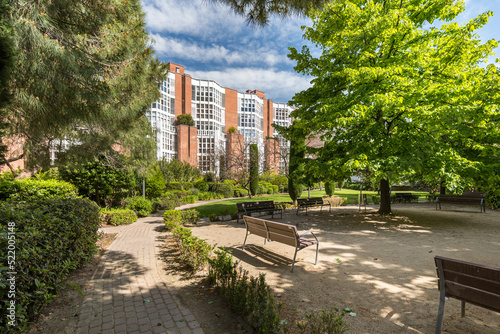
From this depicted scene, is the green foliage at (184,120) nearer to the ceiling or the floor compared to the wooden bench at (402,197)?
nearer to the ceiling

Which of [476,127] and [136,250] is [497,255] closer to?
[476,127]

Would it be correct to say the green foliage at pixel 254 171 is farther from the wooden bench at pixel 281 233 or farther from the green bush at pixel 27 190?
the wooden bench at pixel 281 233

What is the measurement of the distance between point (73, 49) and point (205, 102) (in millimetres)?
38484

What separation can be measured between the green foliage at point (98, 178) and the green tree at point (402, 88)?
938 cm

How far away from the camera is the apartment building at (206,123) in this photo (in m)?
35.9

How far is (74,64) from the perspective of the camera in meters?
5.02

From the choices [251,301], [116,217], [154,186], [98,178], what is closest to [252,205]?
[116,217]

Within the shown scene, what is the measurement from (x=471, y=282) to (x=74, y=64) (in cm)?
747

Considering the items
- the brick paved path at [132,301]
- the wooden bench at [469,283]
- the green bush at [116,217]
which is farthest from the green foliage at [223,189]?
the wooden bench at [469,283]

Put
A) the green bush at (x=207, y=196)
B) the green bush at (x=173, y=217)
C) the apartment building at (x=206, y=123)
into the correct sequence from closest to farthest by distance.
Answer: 1. the green bush at (x=173, y=217)
2. the green bush at (x=207, y=196)
3. the apartment building at (x=206, y=123)

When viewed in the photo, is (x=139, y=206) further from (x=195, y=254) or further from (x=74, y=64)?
(x=195, y=254)

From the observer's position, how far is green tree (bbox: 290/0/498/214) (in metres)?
7.99

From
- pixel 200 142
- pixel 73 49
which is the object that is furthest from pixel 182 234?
pixel 200 142

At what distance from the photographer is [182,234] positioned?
245 inches
